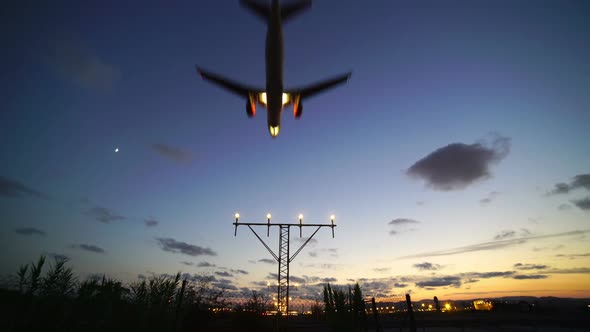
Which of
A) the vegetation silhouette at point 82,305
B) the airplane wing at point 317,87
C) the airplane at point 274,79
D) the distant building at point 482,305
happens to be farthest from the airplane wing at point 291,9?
the distant building at point 482,305

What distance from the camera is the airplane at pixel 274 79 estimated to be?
1090 centimetres

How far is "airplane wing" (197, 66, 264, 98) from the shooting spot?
1207cm

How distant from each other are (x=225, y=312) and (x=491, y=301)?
96.6ft

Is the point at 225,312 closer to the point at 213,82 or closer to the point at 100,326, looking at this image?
the point at 100,326

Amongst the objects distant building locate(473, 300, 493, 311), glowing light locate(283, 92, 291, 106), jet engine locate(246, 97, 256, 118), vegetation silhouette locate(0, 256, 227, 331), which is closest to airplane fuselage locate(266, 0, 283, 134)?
glowing light locate(283, 92, 291, 106)

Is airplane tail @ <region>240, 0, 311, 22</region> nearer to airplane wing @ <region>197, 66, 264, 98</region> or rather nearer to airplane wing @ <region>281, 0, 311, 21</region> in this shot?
airplane wing @ <region>281, 0, 311, 21</region>

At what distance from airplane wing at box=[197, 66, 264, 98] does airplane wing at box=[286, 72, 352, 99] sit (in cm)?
222

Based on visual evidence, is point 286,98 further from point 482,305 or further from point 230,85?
point 482,305

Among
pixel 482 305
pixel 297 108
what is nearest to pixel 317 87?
pixel 297 108

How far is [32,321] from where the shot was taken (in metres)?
7.00

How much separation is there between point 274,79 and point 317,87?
2.96 meters

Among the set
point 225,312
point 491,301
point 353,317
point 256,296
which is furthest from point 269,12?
point 491,301

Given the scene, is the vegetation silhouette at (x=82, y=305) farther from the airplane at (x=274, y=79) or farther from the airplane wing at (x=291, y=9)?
the airplane wing at (x=291, y=9)

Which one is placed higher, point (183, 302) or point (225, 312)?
point (183, 302)
